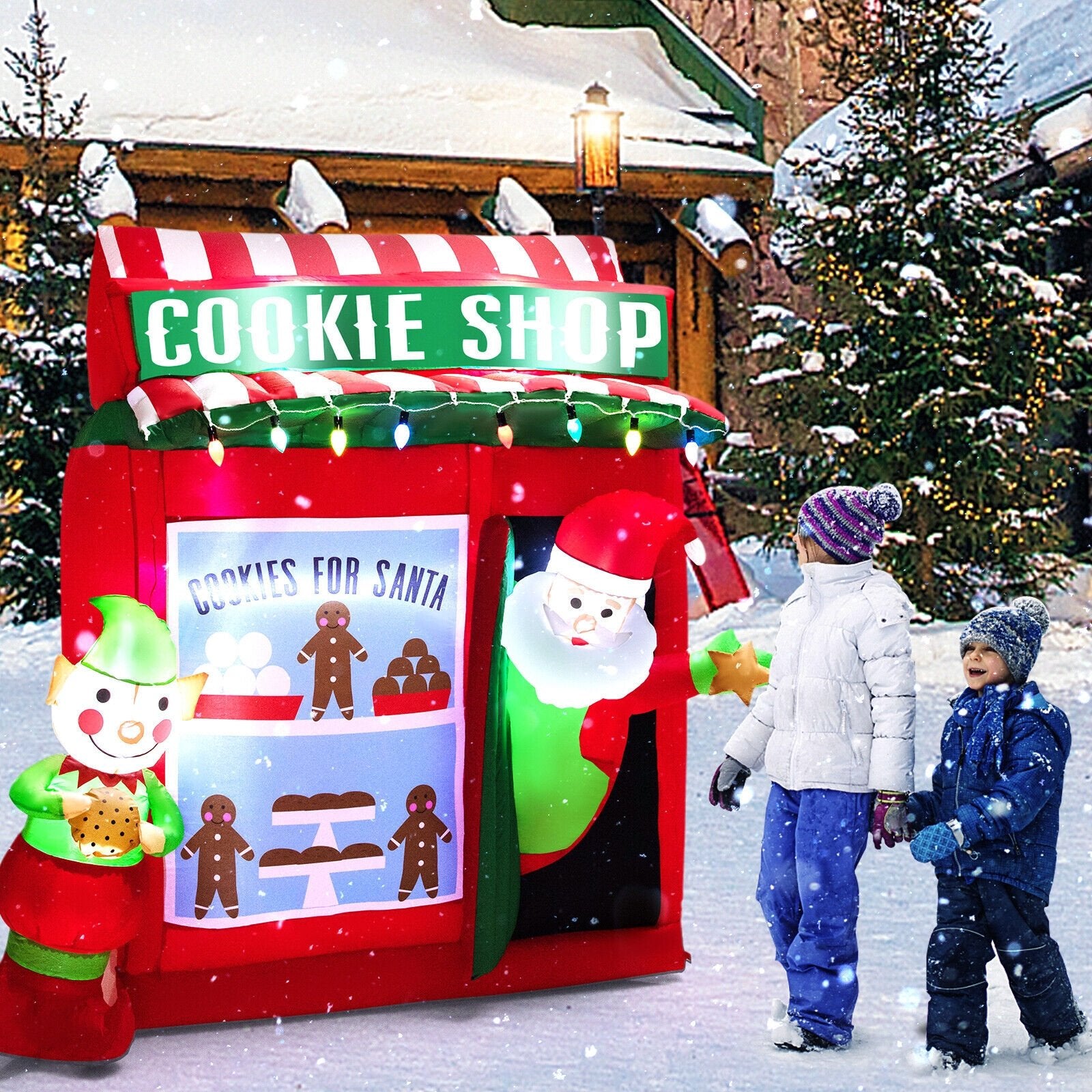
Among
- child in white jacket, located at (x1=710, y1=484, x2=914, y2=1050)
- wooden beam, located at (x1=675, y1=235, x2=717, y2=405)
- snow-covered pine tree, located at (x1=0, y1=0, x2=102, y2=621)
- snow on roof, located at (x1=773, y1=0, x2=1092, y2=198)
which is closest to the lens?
child in white jacket, located at (x1=710, y1=484, x2=914, y2=1050)

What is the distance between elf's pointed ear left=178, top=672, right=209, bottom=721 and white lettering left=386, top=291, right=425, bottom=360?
1.13 m

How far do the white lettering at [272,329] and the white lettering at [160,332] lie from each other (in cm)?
23

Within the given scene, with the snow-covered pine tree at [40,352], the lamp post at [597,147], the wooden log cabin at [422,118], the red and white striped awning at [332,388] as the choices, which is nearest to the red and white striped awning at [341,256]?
the red and white striped awning at [332,388]

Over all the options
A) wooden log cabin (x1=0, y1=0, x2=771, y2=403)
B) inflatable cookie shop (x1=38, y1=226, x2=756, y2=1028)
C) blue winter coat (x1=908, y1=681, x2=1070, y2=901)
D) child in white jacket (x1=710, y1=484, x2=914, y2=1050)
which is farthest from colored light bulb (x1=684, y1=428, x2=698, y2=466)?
wooden log cabin (x1=0, y1=0, x2=771, y2=403)

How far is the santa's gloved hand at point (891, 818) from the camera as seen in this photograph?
Result: 14.9 feet

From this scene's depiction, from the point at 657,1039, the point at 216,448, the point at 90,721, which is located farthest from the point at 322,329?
the point at 657,1039

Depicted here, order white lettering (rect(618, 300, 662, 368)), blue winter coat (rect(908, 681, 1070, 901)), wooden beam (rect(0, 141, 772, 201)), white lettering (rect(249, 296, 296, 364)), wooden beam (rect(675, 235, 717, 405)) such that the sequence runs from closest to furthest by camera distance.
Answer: blue winter coat (rect(908, 681, 1070, 901))
white lettering (rect(249, 296, 296, 364))
white lettering (rect(618, 300, 662, 368))
wooden beam (rect(0, 141, 772, 201))
wooden beam (rect(675, 235, 717, 405))

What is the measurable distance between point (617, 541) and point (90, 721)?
1574 millimetres

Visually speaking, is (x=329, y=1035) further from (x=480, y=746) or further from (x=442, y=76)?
(x=442, y=76)

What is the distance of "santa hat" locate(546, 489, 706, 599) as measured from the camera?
5012mm

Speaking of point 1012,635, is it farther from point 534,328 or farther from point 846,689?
point 534,328

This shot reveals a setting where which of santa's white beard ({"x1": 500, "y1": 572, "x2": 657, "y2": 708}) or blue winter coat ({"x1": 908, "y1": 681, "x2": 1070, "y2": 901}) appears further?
santa's white beard ({"x1": 500, "y1": 572, "x2": 657, "y2": 708})

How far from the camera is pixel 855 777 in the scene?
4.68 meters

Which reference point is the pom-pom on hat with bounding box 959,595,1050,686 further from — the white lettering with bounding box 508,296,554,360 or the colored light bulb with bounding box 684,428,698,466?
the white lettering with bounding box 508,296,554,360
